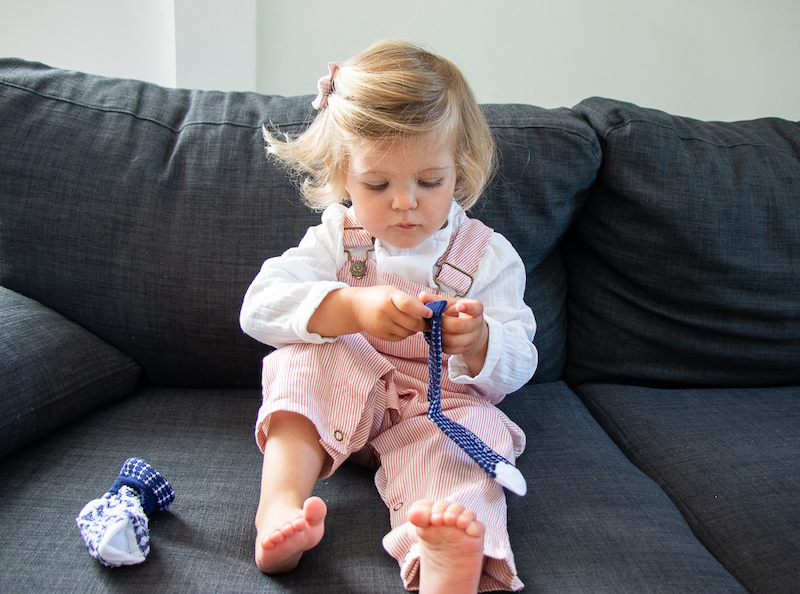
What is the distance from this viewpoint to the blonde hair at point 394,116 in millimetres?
915

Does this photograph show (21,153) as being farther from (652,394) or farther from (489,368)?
(652,394)

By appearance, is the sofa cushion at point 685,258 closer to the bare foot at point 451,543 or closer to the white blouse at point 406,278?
the white blouse at point 406,278

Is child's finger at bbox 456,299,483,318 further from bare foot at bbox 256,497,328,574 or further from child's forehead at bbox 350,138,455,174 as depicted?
bare foot at bbox 256,497,328,574

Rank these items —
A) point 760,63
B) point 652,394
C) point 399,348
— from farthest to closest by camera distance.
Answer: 1. point 760,63
2. point 652,394
3. point 399,348

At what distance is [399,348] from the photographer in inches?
42.3

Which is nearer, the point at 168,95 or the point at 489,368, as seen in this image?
the point at 489,368

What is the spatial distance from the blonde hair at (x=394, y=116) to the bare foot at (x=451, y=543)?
51 centimetres

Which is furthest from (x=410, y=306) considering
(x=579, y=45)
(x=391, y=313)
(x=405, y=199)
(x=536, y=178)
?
(x=579, y=45)

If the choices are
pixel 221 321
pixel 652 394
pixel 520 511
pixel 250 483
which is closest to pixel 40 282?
pixel 221 321

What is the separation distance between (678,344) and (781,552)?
511 mm

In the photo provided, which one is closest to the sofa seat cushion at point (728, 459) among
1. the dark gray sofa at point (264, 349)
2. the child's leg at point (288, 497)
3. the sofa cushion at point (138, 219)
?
the dark gray sofa at point (264, 349)


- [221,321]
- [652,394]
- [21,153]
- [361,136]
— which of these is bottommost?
[652,394]

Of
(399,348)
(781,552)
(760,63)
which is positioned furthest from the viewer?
(760,63)

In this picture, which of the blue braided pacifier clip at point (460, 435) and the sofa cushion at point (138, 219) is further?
the sofa cushion at point (138, 219)
